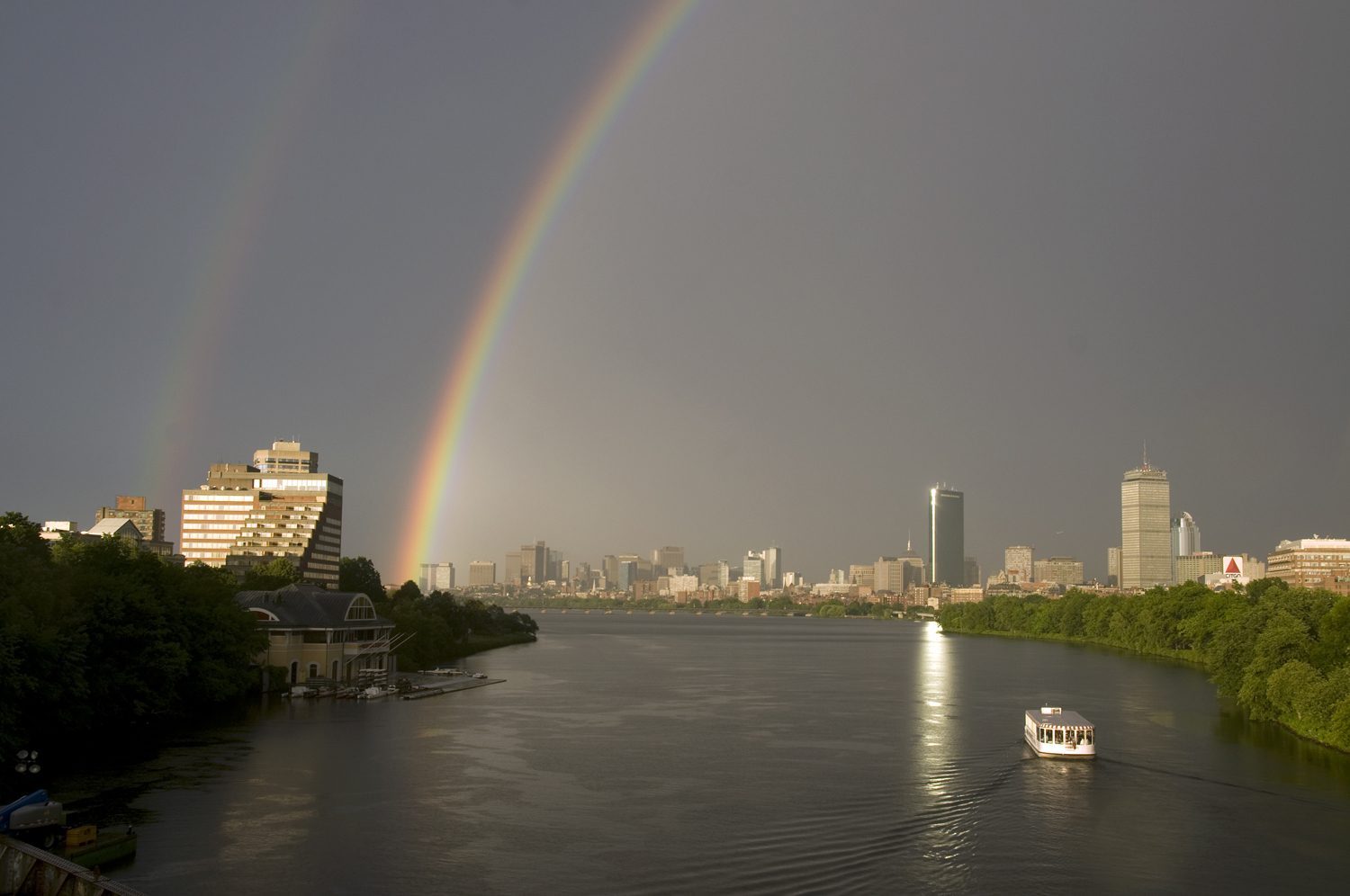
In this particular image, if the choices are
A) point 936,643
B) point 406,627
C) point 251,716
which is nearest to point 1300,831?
point 251,716

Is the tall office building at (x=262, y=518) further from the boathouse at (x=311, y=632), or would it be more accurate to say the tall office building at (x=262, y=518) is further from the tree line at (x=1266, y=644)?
the tree line at (x=1266, y=644)

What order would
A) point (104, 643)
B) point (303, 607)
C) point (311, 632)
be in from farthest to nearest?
point (303, 607), point (311, 632), point (104, 643)

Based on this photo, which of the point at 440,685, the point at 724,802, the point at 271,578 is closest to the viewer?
the point at 724,802

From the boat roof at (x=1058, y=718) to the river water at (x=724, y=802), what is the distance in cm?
120

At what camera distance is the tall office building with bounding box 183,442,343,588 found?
133m

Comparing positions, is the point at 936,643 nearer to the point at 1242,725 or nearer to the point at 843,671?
the point at 843,671

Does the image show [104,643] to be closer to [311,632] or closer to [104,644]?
[104,644]

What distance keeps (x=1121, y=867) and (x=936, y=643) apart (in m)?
97.7

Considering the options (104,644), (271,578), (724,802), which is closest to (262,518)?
(271,578)

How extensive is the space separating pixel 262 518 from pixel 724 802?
390ft

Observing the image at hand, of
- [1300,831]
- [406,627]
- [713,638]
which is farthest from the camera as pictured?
[713,638]

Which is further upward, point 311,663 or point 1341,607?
point 1341,607

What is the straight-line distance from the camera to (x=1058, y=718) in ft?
119

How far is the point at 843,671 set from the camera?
7375 cm
